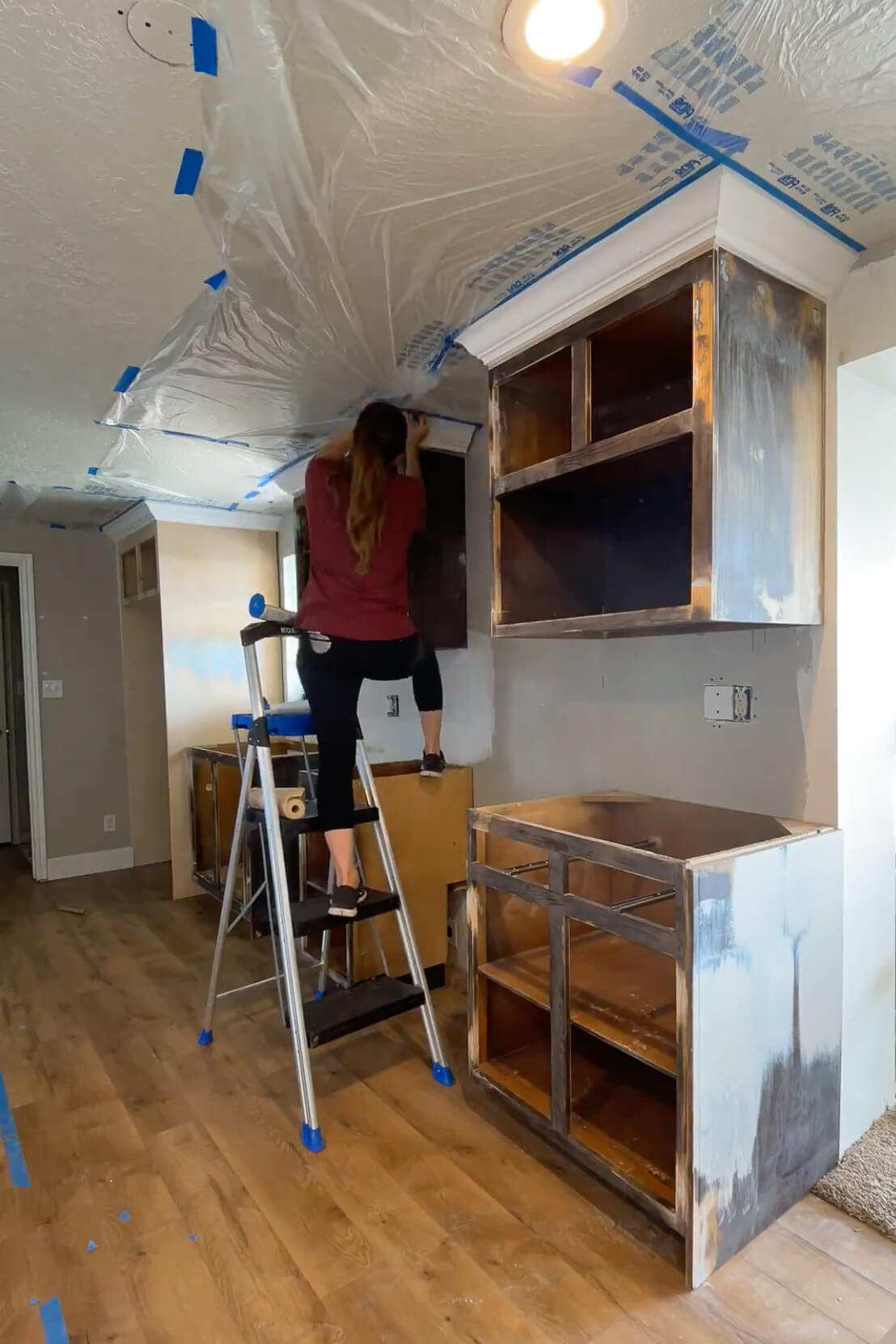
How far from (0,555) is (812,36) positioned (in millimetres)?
4742

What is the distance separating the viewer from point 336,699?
2.27 m

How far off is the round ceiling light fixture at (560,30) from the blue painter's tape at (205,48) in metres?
0.45

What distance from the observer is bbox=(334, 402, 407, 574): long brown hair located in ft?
7.55

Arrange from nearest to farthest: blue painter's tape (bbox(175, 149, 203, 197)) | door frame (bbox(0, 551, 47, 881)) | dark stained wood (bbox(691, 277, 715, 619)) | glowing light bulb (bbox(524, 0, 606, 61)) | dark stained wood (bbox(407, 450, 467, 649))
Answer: glowing light bulb (bbox(524, 0, 606, 61)) < blue painter's tape (bbox(175, 149, 203, 197)) < dark stained wood (bbox(691, 277, 715, 619)) < dark stained wood (bbox(407, 450, 467, 649)) < door frame (bbox(0, 551, 47, 881))

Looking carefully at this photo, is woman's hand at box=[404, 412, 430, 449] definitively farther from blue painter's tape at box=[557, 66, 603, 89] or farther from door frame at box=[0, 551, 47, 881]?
door frame at box=[0, 551, 47, 881]

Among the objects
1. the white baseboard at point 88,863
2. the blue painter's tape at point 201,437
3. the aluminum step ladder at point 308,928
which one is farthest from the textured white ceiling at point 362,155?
the white baseboard at point 88,863

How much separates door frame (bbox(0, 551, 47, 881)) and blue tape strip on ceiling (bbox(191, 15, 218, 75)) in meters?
4.07

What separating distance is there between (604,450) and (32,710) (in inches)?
167

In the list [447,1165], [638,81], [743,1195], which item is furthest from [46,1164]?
[638,81]

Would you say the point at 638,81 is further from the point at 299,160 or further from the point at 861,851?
the point at 861,851

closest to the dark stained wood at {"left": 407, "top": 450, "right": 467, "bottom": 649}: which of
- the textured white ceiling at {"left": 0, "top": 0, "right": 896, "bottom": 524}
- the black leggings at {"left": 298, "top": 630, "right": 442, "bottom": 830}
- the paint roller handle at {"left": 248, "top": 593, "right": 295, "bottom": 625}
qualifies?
the black leggings at {"left": 298, "top": 630, "right": 442, "bottom": 830}

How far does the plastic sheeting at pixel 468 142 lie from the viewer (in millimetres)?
1102

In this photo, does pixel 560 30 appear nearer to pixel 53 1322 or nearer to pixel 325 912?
pixel 325 912

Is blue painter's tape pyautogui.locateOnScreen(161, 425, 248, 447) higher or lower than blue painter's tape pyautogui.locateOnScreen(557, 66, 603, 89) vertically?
lower
